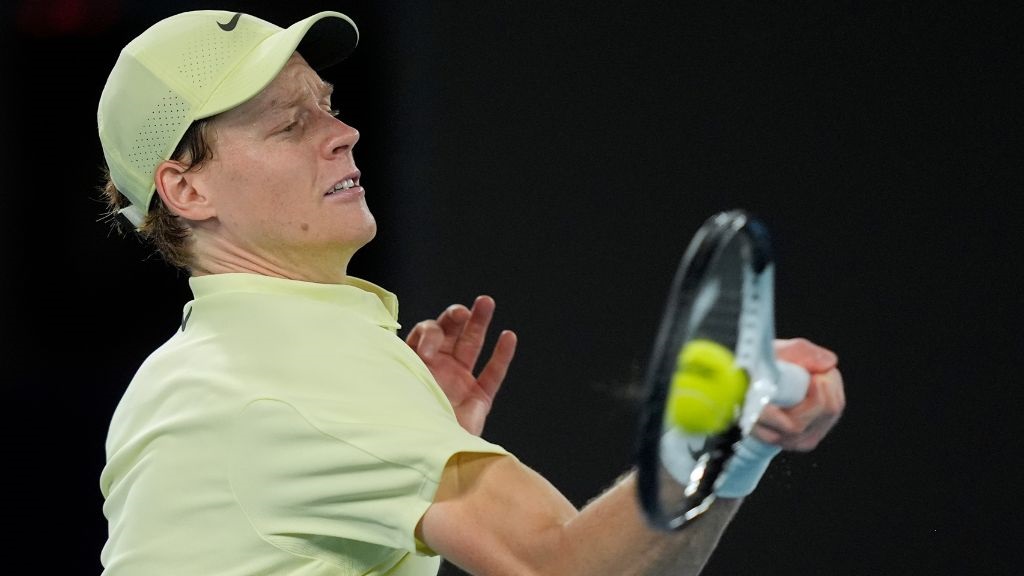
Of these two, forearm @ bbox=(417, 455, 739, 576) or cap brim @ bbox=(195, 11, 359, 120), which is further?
cap brim @ bbox=(195, 11, 359, 120)

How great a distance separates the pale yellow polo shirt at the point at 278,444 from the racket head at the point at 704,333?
19 cm

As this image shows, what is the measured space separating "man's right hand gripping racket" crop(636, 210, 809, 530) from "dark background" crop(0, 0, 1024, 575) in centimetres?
104

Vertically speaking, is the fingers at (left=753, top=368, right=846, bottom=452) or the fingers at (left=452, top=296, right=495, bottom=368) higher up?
the fingers at (left=753, top=368, right=846, bottom=452)

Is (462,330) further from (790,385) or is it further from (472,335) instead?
(790,385)

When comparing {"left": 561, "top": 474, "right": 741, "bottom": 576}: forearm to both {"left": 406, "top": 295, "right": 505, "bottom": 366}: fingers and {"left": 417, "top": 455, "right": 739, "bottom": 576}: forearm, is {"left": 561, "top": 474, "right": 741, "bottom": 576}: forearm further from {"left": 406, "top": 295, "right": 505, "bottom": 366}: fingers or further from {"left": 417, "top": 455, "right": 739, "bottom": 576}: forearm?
{"left": 406, "top": 295, "right": 505, "bottom": 366}: fingers

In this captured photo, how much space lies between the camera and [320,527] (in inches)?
44.0

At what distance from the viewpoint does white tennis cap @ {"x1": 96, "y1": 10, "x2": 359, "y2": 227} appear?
1.36 meters

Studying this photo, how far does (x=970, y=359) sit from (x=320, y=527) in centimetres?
118

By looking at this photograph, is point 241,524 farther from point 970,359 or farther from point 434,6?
point 434,6

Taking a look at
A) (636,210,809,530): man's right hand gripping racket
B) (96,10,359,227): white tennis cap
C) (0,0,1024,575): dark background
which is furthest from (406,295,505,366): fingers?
(636,210,809,530): man's right hand gripping racket

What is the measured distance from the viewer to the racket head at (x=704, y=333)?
0.86 meters

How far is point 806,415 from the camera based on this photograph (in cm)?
97

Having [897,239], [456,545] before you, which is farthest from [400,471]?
[897,239]

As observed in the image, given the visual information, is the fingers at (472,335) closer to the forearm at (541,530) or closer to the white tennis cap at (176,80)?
the white tennis cap at (176,80)
